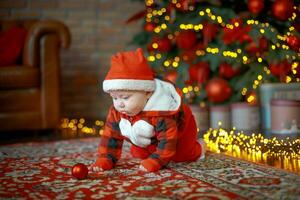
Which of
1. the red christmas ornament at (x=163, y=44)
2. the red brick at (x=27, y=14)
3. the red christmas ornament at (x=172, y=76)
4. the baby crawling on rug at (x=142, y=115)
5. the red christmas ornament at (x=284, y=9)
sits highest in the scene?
the red brick at (x=27, y=14)

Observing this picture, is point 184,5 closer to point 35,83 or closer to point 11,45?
point 35,83

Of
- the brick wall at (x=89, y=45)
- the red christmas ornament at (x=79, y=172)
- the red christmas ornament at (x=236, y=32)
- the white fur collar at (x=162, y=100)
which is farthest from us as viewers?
the brick wall at (x=89, y=45)

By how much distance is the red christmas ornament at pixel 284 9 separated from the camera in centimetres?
227

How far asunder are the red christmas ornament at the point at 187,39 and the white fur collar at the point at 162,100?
1206mm

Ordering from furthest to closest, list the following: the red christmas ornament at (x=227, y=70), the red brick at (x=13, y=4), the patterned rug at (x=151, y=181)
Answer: the red brick at (x=13, y=4) < the red christmas ornament at (x=227, y=70) < the patterned rug at (x=151, y=181)

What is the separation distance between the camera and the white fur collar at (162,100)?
4.71 ft

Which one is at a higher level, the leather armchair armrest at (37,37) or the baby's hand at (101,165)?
the leather armchair armrest at (37,37)

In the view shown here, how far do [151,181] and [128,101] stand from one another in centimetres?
29

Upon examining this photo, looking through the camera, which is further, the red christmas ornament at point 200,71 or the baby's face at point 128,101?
the red christmas ornament at point 200,71

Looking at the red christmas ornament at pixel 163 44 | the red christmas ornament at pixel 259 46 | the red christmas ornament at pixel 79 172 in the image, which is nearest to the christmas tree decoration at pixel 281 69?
the red christmas ornament at pixel 259 46

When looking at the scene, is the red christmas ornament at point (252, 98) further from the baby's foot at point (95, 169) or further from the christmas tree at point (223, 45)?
the baby's foot at point (95, 169)

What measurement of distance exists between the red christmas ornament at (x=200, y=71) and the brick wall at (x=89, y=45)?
1.33 metres

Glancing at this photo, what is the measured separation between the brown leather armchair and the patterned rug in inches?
37.2

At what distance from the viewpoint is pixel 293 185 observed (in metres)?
1.17
